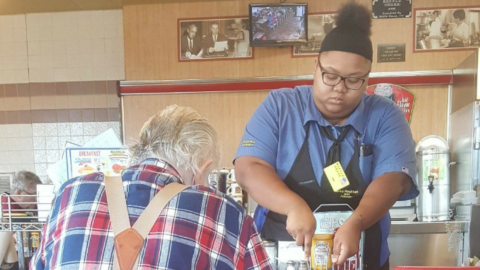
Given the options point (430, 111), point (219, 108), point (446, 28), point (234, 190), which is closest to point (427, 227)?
point (430, 111)

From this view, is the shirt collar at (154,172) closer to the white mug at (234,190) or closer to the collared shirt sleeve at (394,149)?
the collared shirt sleeve at (394,149)

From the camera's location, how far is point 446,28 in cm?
315

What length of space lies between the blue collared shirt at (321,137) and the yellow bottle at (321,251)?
0.28 meters

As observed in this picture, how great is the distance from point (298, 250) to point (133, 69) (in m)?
2.80

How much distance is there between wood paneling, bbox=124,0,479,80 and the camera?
3207 mm

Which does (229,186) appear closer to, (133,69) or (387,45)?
(133,69)

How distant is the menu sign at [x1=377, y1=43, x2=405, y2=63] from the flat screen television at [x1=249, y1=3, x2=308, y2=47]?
2.46 ft

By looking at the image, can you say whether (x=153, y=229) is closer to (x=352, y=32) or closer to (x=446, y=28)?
(x=352, y=32)

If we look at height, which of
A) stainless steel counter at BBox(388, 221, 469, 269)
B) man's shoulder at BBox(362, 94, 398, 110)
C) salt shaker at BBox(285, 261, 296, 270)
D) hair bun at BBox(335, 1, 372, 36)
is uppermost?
hair bun at BBox(335, 1, 372, 36)

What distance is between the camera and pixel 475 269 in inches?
35.9

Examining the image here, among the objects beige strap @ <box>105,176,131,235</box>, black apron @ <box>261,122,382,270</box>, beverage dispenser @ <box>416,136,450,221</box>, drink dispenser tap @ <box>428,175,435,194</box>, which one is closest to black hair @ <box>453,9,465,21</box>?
beverage dispenser @ <box>416,136,450,221</box>

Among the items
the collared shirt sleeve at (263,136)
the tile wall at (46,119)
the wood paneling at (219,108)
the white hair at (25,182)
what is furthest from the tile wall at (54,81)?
the collared shirt sleeve at (263,136)

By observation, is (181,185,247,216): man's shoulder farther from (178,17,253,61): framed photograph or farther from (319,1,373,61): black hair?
(178,17,253,61): framed photograph

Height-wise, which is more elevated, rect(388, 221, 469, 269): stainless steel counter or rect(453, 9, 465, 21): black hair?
rect(453, 9, 465, 21): black hair
